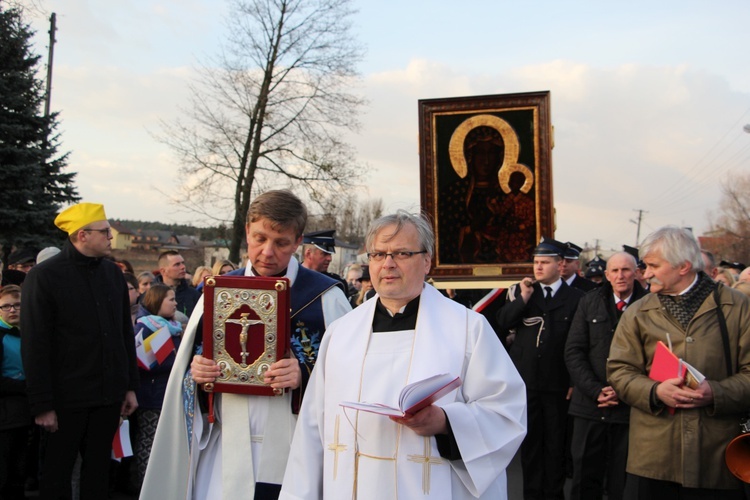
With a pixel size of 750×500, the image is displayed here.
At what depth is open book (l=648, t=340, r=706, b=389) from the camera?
13.3 ft

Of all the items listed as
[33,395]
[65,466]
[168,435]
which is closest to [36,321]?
[33,395]

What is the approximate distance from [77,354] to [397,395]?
3170mm

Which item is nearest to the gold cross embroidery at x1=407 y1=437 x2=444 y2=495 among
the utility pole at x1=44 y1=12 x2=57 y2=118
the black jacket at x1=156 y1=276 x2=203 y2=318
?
the black jacket at x1=156 y1=276 x2=203 y2=318

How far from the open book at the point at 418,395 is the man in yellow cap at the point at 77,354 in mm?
3171

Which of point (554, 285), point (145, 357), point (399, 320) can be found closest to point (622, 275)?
point (554, 285)

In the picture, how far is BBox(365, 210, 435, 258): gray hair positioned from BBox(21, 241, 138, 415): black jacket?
9.65 ft

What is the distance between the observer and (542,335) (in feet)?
22.9

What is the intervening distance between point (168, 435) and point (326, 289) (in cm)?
106

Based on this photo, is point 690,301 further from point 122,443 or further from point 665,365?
point 122,443

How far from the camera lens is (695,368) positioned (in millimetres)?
4203

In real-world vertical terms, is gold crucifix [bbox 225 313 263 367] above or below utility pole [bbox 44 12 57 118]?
below

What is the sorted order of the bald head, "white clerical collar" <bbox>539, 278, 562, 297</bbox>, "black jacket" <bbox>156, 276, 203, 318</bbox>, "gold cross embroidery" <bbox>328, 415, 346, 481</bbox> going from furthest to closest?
"black jacket" <bbox>156, 276, 203, 318</bbox>, "white clerical collar" <bbox>539, 278, 562, 297</bbox>, the bald head, "gold cross embroidery" <bbox>328, 415, 346, 481</bbox>

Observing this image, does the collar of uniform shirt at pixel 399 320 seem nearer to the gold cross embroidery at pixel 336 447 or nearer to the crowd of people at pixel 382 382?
the crowd of people at pixel 382 382

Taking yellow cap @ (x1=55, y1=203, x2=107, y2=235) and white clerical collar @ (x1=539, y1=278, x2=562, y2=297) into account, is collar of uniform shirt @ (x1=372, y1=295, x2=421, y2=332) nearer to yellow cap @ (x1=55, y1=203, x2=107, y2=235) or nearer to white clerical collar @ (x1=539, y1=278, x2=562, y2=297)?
yellow cap @ (x1=55, y1=203, x2=107, y2=235)
